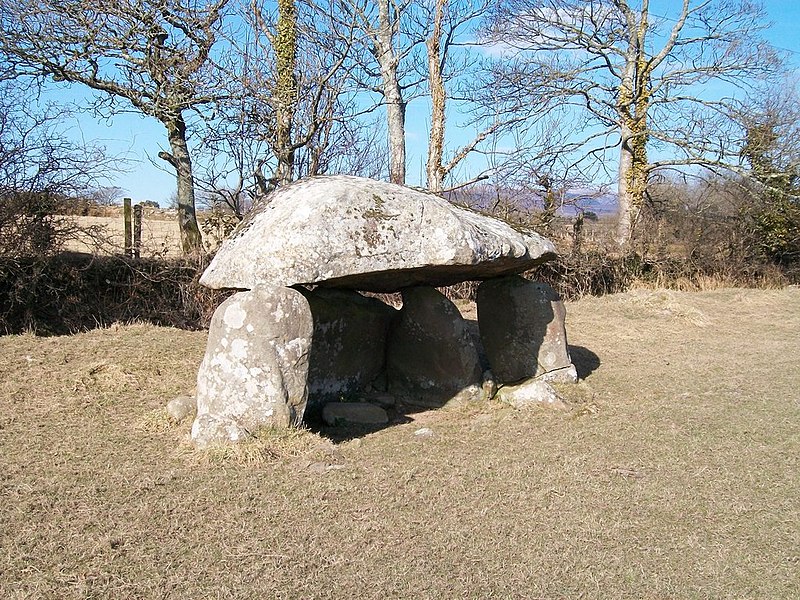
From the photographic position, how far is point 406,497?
15.1 feet

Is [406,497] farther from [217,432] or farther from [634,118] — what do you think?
[634,118]

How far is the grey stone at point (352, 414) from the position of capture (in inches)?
251

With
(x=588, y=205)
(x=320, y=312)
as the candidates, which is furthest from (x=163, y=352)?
(x=588, y=205)

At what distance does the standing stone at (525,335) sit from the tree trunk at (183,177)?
5547mm

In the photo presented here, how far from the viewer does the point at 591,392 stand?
7395 mm

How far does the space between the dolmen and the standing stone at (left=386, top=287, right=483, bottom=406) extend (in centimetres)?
1

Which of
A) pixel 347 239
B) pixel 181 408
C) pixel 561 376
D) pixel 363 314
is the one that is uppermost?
pixel 347 239

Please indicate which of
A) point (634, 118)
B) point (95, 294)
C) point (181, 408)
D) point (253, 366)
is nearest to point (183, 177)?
point (95, 294)

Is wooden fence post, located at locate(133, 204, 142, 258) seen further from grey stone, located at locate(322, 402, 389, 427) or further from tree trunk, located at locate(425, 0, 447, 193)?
tree trunk, located at locate(425, 0, 447, 193)

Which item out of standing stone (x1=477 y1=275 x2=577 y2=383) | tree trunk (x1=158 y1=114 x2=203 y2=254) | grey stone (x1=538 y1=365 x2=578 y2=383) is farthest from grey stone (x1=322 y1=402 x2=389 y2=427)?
tree trunk (x1=158 y1=114 x2=203 y2=254)

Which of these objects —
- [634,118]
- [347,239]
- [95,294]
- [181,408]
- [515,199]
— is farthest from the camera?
[634,118]

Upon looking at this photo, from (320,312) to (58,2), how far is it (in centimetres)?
681

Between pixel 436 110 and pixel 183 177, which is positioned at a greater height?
pixel 436 110

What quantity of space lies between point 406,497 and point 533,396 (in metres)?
2.65
